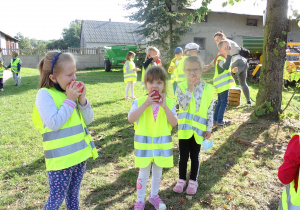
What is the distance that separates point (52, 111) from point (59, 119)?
0.09 m

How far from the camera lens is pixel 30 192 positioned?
3168mm

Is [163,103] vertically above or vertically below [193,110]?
above

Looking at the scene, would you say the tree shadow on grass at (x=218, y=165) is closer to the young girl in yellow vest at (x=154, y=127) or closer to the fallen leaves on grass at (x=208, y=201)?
the fallen leaves on grass at (x=208, y=201)

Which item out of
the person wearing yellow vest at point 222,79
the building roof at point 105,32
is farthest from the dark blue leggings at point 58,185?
the building roof at point 105,32

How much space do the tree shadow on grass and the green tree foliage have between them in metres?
14.2

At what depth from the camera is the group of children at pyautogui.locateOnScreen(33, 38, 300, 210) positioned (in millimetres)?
1950

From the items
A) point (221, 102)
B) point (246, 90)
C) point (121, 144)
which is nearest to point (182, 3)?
point (246, 90)

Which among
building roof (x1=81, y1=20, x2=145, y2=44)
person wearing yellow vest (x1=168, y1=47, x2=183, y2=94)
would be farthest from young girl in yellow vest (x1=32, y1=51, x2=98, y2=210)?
building roof (x1=81, y1=20, x2=145, y2=44)

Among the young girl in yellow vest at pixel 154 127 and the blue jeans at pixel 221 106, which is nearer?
the young girl in yellow vest at pixel 154 127

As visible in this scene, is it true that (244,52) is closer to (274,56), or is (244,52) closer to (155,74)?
(274,56)

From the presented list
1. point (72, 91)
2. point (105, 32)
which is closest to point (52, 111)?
point (72, 91)

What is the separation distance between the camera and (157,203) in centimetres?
281

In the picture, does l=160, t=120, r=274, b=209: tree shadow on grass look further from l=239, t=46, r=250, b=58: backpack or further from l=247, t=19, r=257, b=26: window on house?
l=247, t=19, r=257, b=26: window on house

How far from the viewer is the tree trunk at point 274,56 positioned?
5254 mm
